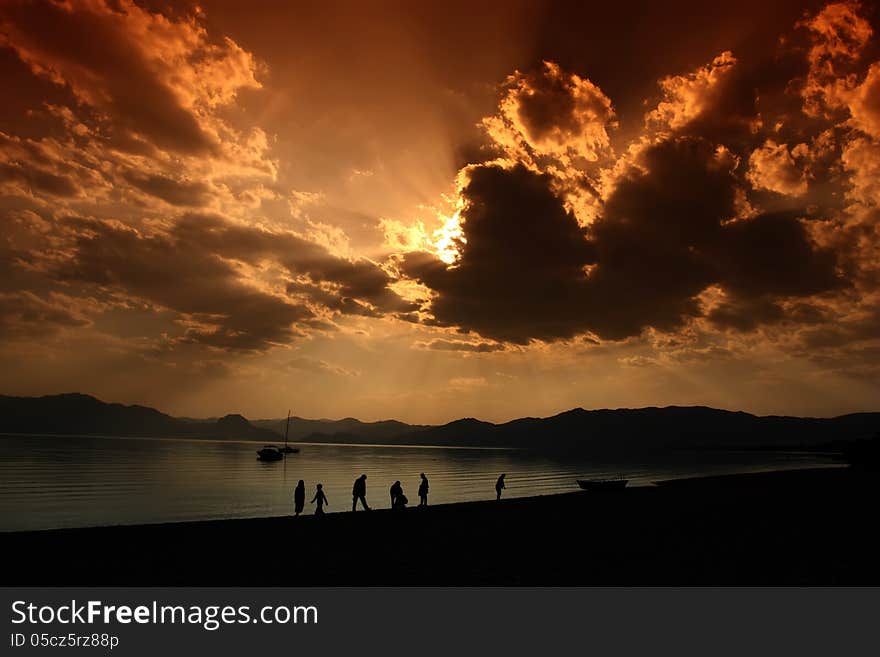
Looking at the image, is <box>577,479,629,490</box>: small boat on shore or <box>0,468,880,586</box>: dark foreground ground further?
<box>577,479,629,490</box>: small boat on shore

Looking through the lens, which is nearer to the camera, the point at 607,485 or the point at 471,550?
the point at 471,550

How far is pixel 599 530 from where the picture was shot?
2502 cm

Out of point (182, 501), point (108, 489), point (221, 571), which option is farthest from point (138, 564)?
point (108, 489)

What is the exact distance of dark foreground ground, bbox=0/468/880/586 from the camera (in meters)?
15.4

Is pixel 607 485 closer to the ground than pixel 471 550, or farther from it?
closer to the ground

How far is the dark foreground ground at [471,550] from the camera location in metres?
15.4

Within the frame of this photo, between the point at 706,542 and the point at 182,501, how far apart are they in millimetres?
49761

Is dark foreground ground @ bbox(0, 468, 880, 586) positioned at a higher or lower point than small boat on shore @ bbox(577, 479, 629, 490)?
higher

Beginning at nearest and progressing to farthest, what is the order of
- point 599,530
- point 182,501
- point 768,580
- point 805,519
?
point 768,580 → point 599,530 → point 805,519 → point 182,501

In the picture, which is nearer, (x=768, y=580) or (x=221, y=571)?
(x=768, y=580)

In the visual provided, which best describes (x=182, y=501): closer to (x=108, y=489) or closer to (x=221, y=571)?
(x=108, y=489)

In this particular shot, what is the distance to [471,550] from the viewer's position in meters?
19.7

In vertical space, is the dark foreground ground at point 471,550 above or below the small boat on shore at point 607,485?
above

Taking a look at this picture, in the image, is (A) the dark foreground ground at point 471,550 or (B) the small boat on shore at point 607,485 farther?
(B) the small boat on shore at point 607,485
